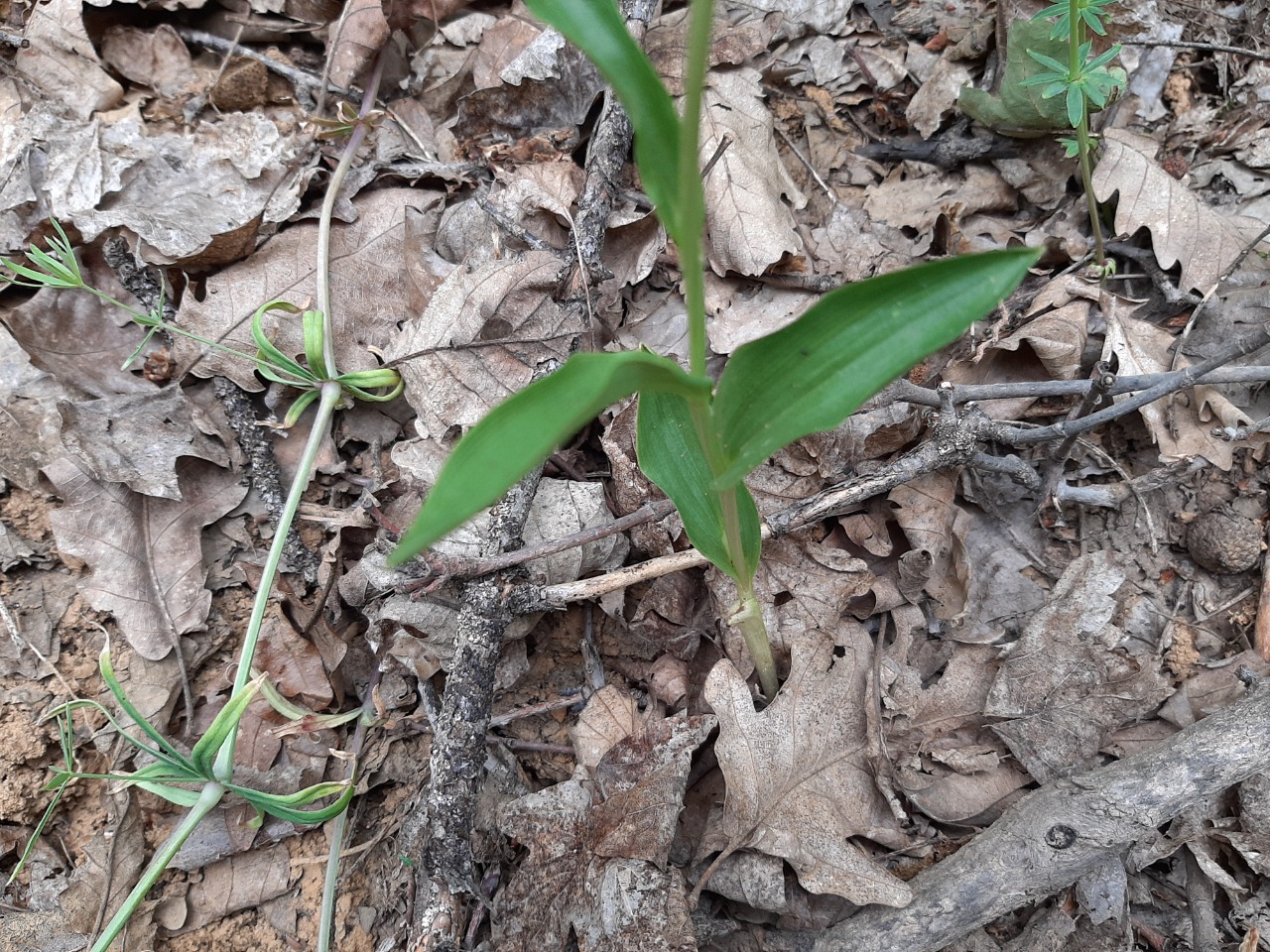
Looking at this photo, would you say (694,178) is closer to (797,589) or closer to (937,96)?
(797,589)

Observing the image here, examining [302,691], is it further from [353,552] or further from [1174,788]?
[1174,788]

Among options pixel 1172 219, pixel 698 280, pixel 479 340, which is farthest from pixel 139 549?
pixel 1172 219

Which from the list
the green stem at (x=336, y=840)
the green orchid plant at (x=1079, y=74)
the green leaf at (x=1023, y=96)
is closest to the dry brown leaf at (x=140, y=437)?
the green stem at (x=336, y=840)

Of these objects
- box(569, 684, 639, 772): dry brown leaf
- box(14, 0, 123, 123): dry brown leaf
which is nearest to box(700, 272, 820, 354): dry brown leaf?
box(569, 684, 639, 772): dry brown leaf

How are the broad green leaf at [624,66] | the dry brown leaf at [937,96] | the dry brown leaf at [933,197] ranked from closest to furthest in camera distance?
the broad green leaf at [624,66] → the dry brown leaf at [933,197] → the dry brown leaf at [937,96]

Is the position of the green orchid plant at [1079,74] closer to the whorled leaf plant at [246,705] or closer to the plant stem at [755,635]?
the plant stem at [755,635]

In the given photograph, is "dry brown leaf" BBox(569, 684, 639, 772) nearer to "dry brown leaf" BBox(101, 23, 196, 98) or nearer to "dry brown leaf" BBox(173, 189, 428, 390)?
"dry brown leaf" BBox(173, 189, 428, 390)

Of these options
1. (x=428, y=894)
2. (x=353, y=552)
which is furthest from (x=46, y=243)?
(x=428, y=894)
